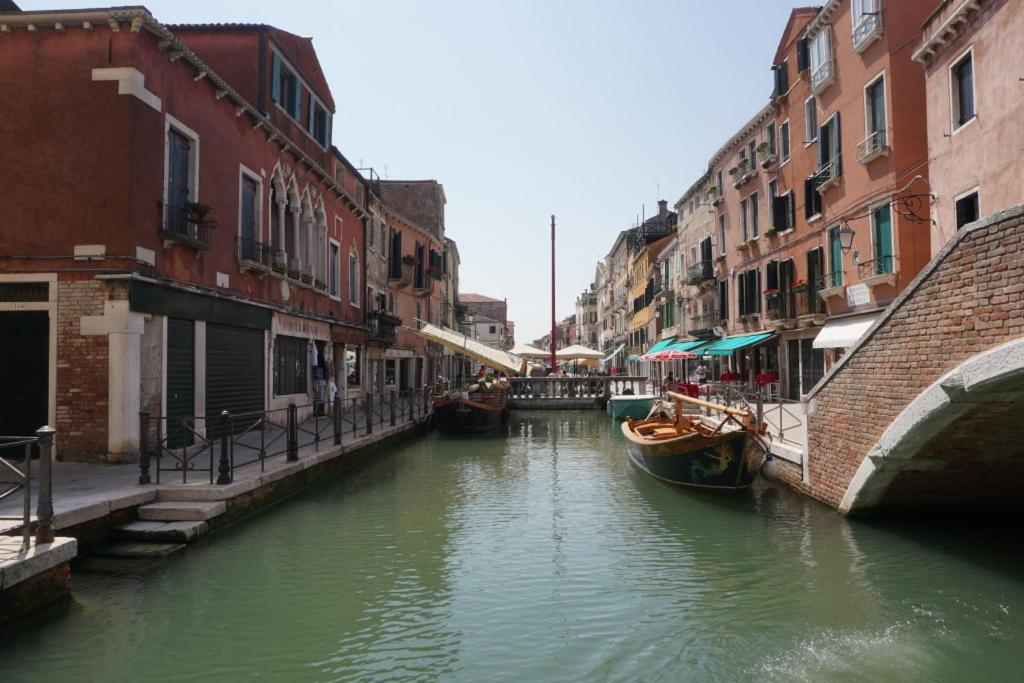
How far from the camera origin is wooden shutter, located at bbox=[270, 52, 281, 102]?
53.7ft

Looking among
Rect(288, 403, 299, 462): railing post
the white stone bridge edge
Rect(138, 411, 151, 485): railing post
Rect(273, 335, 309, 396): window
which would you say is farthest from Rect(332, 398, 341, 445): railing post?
the white stone bridge edge

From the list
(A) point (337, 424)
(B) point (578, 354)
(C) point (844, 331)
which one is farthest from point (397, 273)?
(C) point (844, 331)

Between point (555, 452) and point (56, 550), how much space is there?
13.2 metres

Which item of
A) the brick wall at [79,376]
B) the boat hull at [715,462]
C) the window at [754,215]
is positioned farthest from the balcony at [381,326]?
the boat hull at [715,462]

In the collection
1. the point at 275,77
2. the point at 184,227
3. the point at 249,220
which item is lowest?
the point at 184,227

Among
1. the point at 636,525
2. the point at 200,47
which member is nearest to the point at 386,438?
the point at 636,525

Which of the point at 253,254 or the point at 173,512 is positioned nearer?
the point at 173,512

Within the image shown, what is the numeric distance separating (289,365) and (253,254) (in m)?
3.53

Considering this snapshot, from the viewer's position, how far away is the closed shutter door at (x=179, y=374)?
1151cm

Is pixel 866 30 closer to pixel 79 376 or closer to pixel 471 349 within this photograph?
pixel 471 349

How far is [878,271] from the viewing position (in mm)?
16234

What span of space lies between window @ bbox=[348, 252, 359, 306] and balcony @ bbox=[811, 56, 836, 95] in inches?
581

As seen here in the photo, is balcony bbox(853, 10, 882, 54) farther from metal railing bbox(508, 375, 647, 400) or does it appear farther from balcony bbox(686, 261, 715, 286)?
metal railing bbox(508, 375, 647, 400)

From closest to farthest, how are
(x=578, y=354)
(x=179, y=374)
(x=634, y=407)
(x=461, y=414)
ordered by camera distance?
(x=179, y=374) → (x=461, y=414) → (x=634, y=407) → (x=578, y=354)
